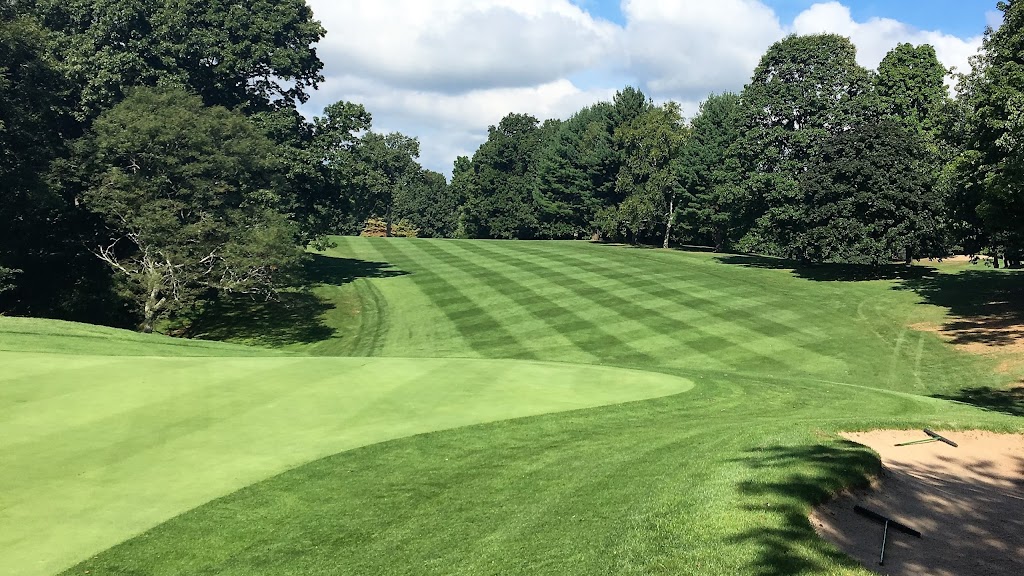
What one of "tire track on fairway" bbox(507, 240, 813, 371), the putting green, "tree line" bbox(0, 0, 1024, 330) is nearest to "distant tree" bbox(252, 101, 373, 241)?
"tree line" bbox(0, 0, 1024, 330)

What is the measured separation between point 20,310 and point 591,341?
1253 inches

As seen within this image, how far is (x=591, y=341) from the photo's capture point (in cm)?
3259

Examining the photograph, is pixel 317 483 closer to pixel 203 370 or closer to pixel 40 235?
pixel 203 370

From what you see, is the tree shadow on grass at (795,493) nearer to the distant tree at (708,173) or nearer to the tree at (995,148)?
the tree at (995,148)

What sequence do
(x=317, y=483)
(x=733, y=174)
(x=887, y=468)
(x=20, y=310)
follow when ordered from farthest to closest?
(x=733, y=174)
(x=20, y=310)
(x=887, y=468)
(x=317, y=483)

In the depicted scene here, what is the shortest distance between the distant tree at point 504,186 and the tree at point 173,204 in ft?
247

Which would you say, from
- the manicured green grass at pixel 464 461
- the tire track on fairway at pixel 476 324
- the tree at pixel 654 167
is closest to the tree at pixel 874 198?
the manicured green grass at pixel 464 461

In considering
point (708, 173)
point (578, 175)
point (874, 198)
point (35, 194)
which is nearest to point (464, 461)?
point (35, 194)

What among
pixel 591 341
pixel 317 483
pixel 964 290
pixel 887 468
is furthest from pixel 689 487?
pixel 964 290

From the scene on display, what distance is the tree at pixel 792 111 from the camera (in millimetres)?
50844

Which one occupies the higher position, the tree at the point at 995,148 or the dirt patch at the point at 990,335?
the tree at the point at 995,148

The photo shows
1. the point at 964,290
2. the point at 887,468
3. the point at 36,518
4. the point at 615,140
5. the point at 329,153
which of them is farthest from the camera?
the point at 615,140

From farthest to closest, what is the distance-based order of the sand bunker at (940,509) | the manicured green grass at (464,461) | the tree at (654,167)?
the tree at (654,167) < the sand bunker at (940,509) < the manicured green grass at (464,461)

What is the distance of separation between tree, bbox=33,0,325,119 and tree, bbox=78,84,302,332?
360cm
